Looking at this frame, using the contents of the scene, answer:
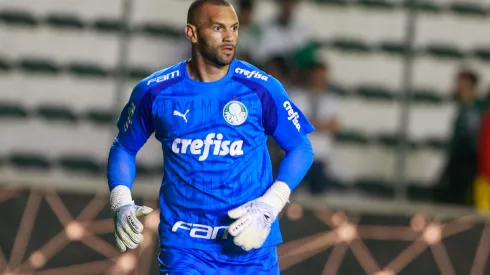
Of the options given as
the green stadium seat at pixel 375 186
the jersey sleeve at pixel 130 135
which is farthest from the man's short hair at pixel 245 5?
the jersey sleeve at pixel 130 135

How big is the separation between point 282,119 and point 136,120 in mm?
737

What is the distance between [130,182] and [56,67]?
4.73 meters

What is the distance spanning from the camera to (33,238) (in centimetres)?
736

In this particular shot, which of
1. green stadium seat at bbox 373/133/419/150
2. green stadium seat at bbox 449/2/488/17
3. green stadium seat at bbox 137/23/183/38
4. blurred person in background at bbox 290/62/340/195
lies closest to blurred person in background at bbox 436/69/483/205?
green stadium seat at bbox 373/133/419/150

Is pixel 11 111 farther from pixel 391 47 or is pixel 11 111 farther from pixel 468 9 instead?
pixel 468 9

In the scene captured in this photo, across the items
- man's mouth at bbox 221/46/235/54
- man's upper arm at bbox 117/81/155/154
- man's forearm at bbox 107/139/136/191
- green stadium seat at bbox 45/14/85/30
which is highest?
man's mouth at bbox 221/46/235/54

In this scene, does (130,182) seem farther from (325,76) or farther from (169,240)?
(325,76)

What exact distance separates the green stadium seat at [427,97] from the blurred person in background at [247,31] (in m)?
2.04

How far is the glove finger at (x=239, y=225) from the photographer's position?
449cm

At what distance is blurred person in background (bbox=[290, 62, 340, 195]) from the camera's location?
8.91 metres

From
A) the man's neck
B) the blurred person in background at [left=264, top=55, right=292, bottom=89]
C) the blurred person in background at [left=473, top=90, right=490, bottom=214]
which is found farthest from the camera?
the blurred person in background at [left=473, top=90, right=490, bottom=214]

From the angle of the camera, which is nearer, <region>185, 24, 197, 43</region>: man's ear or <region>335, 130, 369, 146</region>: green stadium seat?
<region>185, 24, 197, 43</region>: man's ear

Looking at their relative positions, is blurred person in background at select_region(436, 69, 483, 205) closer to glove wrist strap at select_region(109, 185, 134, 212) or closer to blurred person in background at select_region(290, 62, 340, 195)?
blurred person in background at select_region(290, 62, 340, 195)

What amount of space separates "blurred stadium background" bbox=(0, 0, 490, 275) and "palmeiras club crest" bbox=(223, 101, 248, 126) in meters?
2.73
